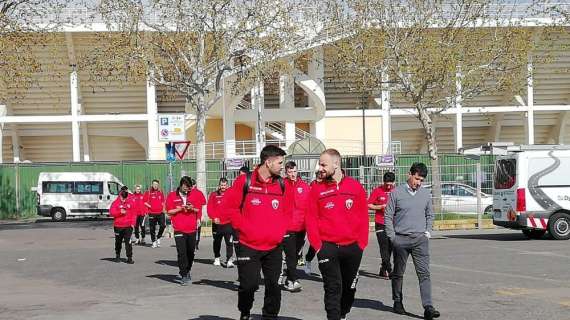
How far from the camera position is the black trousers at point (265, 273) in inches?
363

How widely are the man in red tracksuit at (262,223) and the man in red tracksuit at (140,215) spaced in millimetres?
15460

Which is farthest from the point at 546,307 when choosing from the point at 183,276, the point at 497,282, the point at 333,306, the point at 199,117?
the point at 199,117

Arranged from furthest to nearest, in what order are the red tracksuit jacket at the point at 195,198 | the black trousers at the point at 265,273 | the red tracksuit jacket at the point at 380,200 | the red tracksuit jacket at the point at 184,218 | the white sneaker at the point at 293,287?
1. the red tracksuit jacket at the point at 380,200
2. the red tracksuit jacket at the point at 195,198
3. the red tracksuit jacket at the point at 184,218
4. the white sneaker at the point at 293,287
5. the black trousers at the point at 265,273

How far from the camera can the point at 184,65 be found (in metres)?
31.8

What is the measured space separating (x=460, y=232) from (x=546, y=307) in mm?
16928

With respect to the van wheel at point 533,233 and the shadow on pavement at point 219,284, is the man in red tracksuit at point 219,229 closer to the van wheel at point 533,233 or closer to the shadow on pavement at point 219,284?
the shadow on pavement at point 219,284

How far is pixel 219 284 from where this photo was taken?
14.9m

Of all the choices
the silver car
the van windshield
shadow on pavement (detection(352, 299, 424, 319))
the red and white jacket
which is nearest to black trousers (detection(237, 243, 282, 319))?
shadow on pavement (detection(352, 299, 424, 319))

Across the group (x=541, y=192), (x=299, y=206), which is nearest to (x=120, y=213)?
(x=299, y=206)

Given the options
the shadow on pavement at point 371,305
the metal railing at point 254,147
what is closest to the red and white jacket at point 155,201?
the shadow on pavement at point 371,305

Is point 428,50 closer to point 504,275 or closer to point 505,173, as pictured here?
point 505,173

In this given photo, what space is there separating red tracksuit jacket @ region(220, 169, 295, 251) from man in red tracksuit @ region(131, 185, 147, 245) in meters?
15.4

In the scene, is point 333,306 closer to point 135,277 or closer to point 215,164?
point 135,277

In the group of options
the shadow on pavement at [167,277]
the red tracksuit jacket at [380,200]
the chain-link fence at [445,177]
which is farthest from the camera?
the chain-link fence at [445,177]
